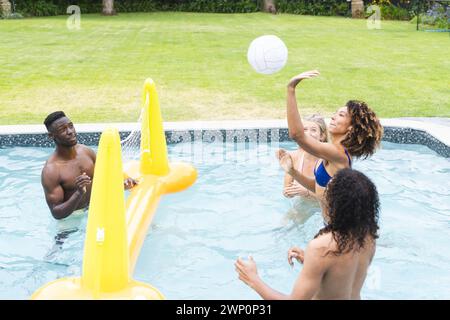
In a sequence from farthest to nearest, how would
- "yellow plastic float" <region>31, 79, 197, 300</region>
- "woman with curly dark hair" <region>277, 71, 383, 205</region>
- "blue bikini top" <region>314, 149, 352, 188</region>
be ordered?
1. "blue bikini top" <region>314, 149, 352, 188</region>
2. "woman with curly dark hair" <region>277, 71, 383, 205</region>
3. "yellow plastic float" <region>31, 79, 197, 300</region>

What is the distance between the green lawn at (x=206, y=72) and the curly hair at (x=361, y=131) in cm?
478

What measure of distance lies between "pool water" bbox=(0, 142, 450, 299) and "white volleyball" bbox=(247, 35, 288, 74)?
1.37m

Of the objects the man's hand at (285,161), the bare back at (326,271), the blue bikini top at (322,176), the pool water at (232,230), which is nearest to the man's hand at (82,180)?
the pool water at (232,230)

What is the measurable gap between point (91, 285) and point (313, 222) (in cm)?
271

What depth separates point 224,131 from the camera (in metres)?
7.93

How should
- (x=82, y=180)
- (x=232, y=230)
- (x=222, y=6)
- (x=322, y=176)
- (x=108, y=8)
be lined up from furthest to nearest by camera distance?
1. (x=222, y=6)
2. (x=108, y=8)
3. (x=232, y=230)
4. (x=82, y=180)
5. (x=322, y=176)

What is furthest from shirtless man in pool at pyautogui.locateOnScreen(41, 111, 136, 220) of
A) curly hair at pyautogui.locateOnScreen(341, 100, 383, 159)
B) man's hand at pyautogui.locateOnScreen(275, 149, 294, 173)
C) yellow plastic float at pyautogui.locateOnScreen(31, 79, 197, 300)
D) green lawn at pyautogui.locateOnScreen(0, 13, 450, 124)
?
green lawn at pyautogui.locateOnScreen(0, 13, 450, 124)

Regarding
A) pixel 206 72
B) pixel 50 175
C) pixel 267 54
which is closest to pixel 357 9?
pixel 206 72

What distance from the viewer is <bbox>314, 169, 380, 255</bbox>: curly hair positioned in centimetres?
284

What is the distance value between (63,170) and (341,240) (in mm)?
2981

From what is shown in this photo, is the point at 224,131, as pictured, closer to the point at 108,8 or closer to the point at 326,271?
the point at 326,271

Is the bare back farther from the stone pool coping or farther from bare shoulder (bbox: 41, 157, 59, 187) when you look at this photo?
the stone pool coping

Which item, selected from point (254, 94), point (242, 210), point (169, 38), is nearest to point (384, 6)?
point (169, 38)
